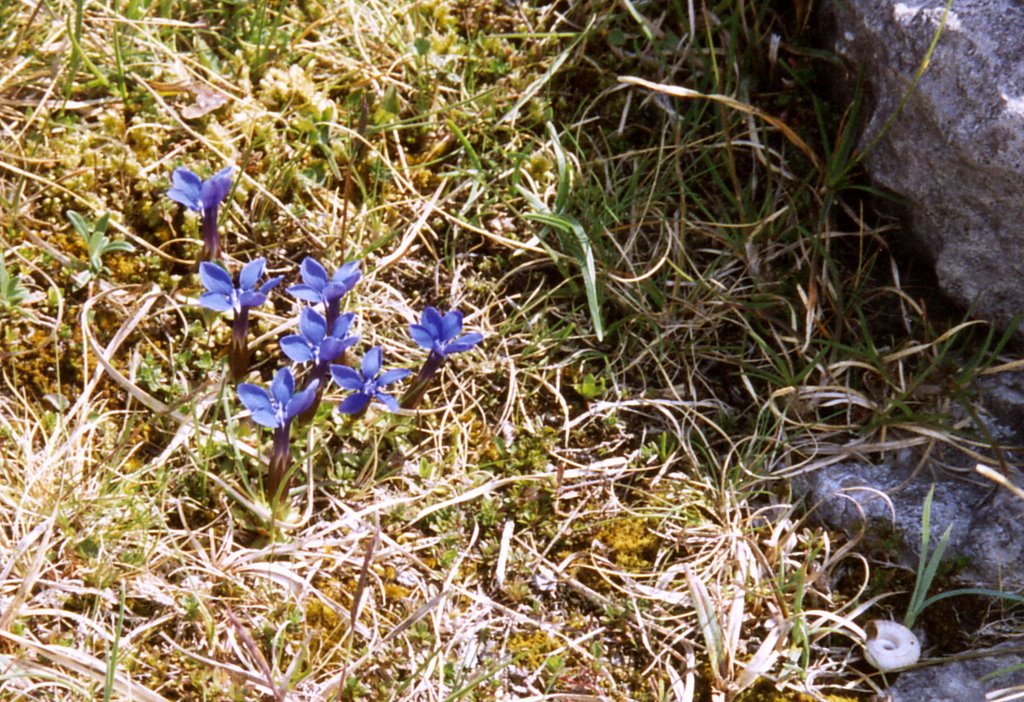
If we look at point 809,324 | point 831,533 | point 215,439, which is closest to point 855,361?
point 809,324

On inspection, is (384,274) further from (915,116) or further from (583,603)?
(915,116)

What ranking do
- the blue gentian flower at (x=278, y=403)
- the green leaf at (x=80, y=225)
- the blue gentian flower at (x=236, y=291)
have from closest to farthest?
1. the blue gentian flower at (x=278, y=403)
2. the blue gentian flower at (x=236, y=291)
3. the green leaf at (x=80, y=225)

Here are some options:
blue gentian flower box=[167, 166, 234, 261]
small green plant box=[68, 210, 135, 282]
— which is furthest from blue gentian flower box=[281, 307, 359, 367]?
small green plant box=[68, 210, 135, 282]

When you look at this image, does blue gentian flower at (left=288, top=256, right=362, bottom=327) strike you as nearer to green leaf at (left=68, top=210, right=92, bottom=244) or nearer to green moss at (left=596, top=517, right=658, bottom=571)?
green leaf at (left=68, top=210, right=92, bottom=244)

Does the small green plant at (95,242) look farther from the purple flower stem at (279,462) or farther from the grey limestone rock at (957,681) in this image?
the grey limestone rock at (957,681)

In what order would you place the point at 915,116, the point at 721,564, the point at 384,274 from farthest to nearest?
the point at 384,274 < the point at 915,116 < the point at 721,564

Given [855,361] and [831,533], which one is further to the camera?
[855,361]

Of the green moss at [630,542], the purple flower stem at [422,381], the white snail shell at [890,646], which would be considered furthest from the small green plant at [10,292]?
the white snail shell at [890,646]
